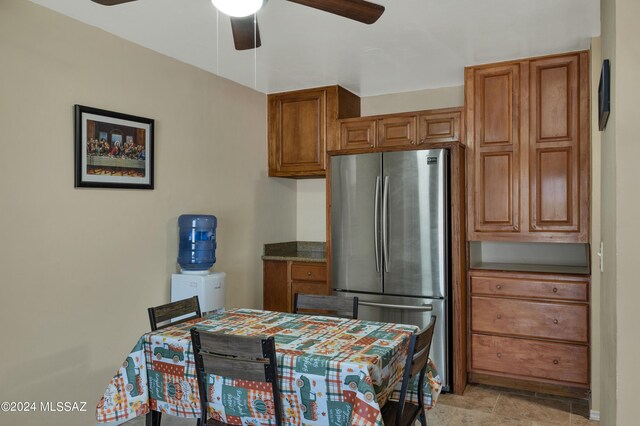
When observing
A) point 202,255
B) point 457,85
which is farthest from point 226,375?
point 457,85

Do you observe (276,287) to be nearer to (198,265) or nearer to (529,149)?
(198,265)

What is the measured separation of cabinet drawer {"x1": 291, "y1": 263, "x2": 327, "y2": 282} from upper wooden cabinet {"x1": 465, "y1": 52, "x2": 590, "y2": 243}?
1292 millimetres

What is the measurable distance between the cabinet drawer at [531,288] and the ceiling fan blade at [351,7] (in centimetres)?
229

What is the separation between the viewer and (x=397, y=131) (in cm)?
414

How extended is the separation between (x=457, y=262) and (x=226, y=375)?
2.18m

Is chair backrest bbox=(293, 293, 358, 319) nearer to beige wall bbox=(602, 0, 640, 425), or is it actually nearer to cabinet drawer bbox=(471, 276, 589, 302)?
cabinet drawer bbox=(471, 276, 589, 302)

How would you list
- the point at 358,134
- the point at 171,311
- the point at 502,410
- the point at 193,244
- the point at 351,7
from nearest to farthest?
the point at 351,7, the point at 171,311, the point at 502,410, the point at 193,244, the point at 358,134

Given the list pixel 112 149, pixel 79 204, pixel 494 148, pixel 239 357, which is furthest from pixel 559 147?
pixel 79 204

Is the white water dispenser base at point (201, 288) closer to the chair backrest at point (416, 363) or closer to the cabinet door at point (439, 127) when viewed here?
the chair backrest at point (416, 363)

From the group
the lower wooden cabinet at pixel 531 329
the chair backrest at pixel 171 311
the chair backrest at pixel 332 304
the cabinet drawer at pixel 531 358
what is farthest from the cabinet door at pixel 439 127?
the chair backrest at pixel 171 311

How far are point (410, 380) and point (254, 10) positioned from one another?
162cm

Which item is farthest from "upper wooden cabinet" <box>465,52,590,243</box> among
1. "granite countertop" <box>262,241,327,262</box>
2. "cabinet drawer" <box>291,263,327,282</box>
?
"granite countertop" <box>262,241,327,262</box>

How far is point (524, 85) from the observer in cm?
359

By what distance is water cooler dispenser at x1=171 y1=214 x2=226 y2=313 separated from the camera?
343cm
